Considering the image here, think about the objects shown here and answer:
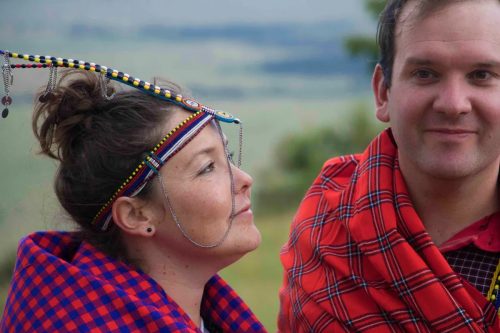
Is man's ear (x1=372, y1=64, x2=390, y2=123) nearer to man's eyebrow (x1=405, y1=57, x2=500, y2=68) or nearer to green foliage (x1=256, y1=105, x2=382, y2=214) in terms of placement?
man's eyebrow (x1=405, y1=57, x2=500, y2=68)

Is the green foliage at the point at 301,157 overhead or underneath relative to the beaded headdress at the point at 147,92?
underneath

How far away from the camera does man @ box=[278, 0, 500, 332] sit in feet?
6.16

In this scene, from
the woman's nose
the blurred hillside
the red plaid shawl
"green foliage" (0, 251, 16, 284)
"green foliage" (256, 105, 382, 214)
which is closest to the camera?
the red plaid shawl

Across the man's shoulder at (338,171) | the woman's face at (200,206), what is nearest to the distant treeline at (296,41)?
the man's shoulder at (338,171)

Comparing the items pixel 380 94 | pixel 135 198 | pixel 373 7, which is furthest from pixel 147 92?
pixel 373 7

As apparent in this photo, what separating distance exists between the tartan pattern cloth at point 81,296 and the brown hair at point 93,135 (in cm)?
10

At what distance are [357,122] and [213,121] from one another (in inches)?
195

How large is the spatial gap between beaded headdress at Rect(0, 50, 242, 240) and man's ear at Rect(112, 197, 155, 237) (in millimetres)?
22

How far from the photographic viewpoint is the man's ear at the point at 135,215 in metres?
1.94

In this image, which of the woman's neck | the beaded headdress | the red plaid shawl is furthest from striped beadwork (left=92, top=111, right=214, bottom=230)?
the red plaid shawl

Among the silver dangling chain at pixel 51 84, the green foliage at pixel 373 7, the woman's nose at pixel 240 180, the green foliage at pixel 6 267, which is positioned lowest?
the green foliage at pixel 6 267

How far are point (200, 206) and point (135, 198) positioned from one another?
177 millimetres

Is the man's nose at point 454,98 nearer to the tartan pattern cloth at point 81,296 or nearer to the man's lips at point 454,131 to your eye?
the man's lips at point 454,131

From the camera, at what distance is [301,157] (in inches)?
263
